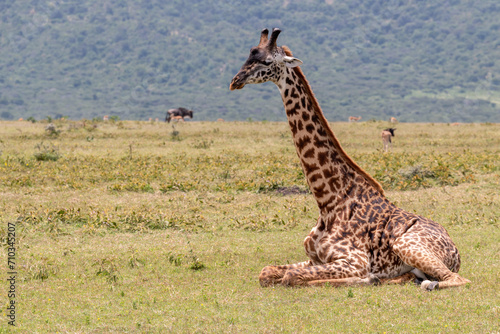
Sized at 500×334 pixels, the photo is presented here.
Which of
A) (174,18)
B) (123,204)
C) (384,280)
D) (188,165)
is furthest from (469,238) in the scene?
(174,18)

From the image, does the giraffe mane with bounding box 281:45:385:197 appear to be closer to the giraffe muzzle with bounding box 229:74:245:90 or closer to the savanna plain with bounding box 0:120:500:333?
the giraffe muzzle with bounding box 229:74:245:90

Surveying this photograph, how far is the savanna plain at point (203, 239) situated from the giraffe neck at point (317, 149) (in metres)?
1.44

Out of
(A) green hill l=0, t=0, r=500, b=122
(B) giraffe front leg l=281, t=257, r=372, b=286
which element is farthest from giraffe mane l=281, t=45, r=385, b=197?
(A) green hill l=0, t=0, r=500, b=122

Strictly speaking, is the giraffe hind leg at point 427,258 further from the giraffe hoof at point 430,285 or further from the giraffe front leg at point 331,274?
the giraffe front leg at point 331,274

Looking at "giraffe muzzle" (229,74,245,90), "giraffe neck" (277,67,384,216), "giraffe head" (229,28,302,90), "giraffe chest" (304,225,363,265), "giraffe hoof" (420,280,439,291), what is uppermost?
"giraffe head" (229,28,302,90)

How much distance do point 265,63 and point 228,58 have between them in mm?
156361

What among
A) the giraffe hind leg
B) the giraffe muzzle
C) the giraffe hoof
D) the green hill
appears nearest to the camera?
the giraffe hoof

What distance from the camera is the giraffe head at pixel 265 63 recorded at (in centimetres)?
909

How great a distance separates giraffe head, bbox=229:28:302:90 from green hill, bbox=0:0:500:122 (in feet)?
359

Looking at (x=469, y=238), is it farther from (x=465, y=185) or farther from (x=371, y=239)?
(x=465, y=185)

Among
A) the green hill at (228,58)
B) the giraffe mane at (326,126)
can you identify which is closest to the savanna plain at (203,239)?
the giraffe mane at (326,126)

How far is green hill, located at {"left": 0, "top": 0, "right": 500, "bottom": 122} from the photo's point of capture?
134 metres

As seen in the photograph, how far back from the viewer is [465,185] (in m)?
18.0

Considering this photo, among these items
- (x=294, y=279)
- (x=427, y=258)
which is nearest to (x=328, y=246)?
(x=294, y=279)
